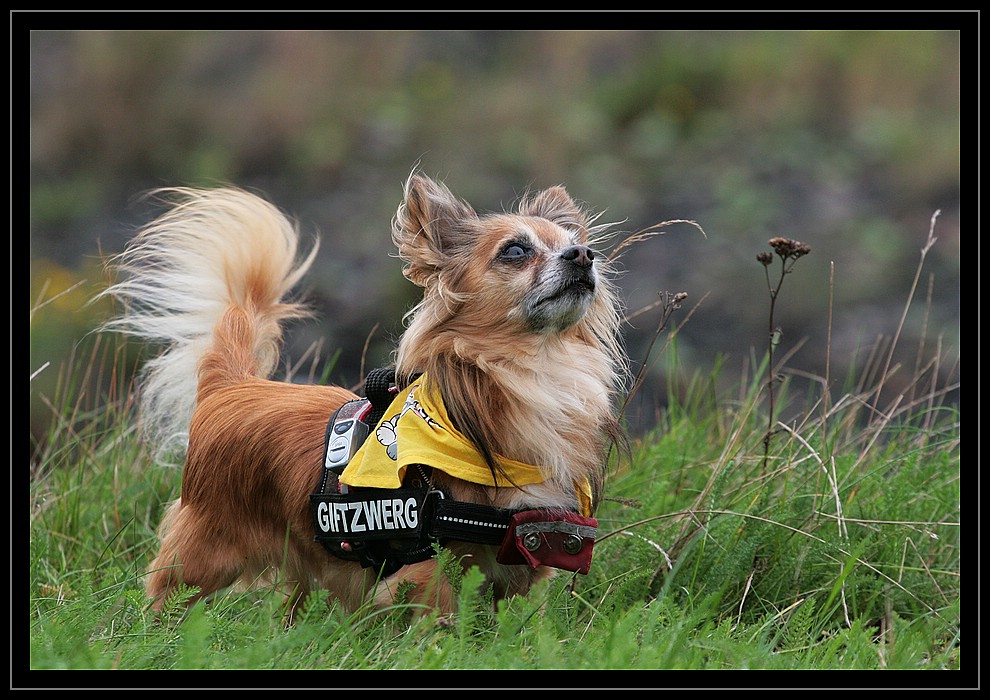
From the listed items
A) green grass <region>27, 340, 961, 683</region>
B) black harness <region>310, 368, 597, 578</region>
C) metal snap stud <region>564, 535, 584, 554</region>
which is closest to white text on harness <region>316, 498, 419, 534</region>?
black harness <region>310, 368, 597, 578</region>

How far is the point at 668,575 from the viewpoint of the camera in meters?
3.51

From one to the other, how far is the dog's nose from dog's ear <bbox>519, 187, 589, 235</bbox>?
51 centimetres

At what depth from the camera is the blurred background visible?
8.39m

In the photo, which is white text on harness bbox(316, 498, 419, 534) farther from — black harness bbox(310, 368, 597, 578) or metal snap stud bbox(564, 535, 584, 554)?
metal snap stud bbox(564, 535, 584, 554)

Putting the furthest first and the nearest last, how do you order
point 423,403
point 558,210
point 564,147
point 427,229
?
point 564,147, point 558,210, point 427,229, point 423,403

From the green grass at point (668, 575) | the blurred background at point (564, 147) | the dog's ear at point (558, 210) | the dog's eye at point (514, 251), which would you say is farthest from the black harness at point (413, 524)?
the blurred background at point (564, 147)

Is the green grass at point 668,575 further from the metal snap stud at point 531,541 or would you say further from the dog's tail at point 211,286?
the dog's tail at point 211,286

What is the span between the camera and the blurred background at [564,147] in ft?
27.5

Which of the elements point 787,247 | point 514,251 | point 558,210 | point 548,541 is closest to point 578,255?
point 514,251

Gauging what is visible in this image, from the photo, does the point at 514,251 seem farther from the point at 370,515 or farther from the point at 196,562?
the point at 196,562

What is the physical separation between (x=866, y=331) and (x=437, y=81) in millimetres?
6074

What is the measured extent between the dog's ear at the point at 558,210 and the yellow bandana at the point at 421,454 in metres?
1.01

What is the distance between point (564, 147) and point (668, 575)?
7585 mm
